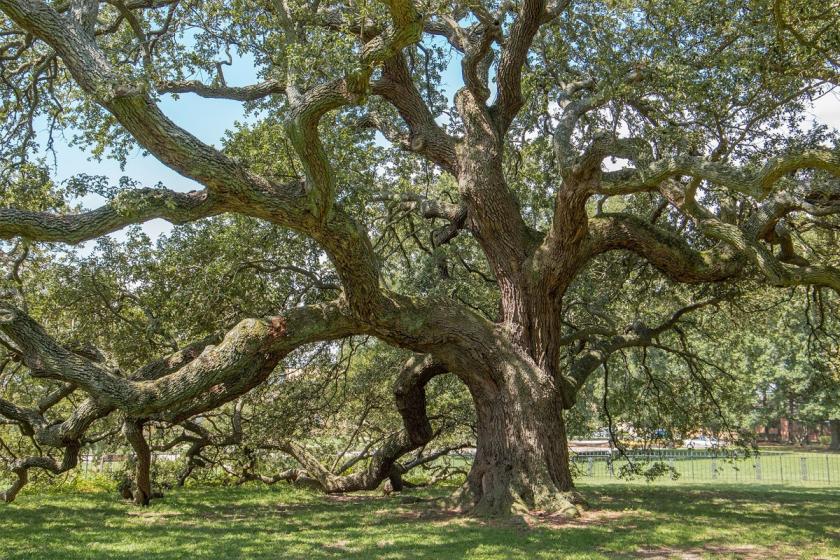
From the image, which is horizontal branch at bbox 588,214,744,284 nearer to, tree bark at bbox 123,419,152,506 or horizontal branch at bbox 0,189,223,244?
horizontal branch at bbox 0,189,223,244

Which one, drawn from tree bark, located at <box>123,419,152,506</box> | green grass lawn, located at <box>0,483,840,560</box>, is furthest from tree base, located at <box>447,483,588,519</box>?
tree bark, located at <box>123,419,152,506</box>

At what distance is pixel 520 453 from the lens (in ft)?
31.2

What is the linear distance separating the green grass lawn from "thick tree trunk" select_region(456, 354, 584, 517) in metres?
0.51

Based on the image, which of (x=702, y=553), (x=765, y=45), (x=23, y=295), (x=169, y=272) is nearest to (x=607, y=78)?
(x=765, y=45)

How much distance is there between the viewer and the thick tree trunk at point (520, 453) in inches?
362

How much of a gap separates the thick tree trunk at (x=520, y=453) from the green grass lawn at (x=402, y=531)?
1.66 ft

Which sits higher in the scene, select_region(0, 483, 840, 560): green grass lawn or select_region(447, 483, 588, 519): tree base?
select_region(447, 483, 588, 519): tree base

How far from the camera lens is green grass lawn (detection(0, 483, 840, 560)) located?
22.9ft

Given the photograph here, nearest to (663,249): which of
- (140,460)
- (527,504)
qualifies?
(527,504)

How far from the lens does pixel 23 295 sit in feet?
37.7

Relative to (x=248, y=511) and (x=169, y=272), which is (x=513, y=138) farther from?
(x=248, y=511)

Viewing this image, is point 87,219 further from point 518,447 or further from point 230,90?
point 518,447

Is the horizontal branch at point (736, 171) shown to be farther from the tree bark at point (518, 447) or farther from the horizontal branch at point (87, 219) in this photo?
the horizontal branch at point (87, 219)

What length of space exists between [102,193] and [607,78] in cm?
640
